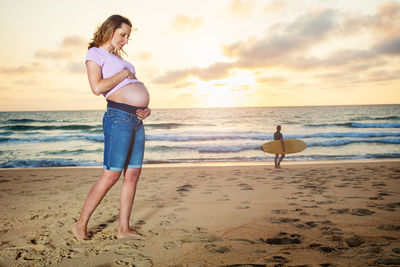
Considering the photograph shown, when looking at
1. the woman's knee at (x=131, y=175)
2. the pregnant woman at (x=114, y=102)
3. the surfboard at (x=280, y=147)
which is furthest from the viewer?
the surfboard at (x=280, y=147)

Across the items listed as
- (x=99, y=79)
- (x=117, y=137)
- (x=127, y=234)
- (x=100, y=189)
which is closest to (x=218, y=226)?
(x=127, y=234)

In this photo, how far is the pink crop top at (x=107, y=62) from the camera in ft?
7.98

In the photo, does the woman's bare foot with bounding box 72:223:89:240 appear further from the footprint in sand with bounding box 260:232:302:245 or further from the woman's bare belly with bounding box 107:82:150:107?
the footprint in sand with bounding box 260:232:302:245

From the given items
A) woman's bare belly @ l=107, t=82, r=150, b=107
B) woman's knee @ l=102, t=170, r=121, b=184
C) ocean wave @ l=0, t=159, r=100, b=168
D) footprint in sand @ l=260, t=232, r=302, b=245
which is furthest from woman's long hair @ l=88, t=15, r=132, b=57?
ocean wave @ l=0, t=159, r=100, b=168

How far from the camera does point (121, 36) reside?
251 centimetres

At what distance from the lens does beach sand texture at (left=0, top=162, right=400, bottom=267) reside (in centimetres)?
230

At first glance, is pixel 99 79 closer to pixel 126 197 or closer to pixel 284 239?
pixel 126 197

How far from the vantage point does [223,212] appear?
A: 12.2ft

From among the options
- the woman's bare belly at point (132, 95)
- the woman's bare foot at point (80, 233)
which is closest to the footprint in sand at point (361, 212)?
the woman's bare belly at point (132, 95)

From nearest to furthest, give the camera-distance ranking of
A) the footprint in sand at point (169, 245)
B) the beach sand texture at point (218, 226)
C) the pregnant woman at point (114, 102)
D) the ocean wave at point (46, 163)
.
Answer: the beach sand texture at point (218, 226), the pregnant woman at point (114, 102), the footprint in sand at point (169, 245), the ocean wave at point (46, 163)

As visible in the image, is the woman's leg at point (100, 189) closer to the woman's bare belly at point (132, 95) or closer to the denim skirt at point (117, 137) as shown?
the denim skirt at point (117, 137)

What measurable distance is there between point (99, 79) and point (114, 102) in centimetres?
23

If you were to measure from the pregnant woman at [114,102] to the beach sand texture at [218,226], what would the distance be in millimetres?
478

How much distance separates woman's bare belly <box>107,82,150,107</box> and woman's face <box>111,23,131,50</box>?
0.35 meters
